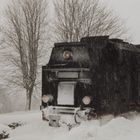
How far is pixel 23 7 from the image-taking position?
111ft

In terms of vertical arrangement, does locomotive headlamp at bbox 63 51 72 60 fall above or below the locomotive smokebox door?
above

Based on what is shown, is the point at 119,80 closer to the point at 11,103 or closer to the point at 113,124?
the point at 113,124

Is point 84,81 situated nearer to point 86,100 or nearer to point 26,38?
point 86,100

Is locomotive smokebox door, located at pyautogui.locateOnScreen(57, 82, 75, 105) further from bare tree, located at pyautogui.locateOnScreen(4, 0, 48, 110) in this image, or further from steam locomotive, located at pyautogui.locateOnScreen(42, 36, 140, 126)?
bare tree, located at pyautogui.locateOnScreen(4, 0, 48, 110)

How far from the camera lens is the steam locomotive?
35.7 ft

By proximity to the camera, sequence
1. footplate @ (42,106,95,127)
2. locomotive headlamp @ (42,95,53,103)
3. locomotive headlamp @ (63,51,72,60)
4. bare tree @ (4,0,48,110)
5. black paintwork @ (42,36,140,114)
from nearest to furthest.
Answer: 1. footplate @ (42,106,95,127)
2. black paintwork @ (42,36,140,114)
3. locomotive headlamp @ (63,51,72,60)
4. locomotive headlamp @ (42,95,53,103)
5. bare tree @ (4,0,48,110)

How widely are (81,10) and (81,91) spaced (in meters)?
24.6

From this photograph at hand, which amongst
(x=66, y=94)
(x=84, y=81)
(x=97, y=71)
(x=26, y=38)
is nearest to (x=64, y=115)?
(x=66, y=94)

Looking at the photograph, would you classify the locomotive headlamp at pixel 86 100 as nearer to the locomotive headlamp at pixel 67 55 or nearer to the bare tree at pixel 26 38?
the locomotive headlamp at pixel 67 55

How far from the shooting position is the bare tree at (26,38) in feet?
103

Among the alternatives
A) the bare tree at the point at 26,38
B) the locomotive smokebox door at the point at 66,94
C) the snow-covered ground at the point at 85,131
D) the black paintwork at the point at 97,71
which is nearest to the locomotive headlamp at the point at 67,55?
the black paintwork at the point at 97,71

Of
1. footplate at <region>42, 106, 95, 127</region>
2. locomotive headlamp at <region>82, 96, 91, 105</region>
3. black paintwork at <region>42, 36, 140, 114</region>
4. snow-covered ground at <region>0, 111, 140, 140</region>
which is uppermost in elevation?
black paintwork at <region>42, 36, 140, 114</region>

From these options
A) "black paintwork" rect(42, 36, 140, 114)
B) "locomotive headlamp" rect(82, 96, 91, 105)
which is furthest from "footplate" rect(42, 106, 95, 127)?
"black paintwork" rect(42, 36, 140, 114)

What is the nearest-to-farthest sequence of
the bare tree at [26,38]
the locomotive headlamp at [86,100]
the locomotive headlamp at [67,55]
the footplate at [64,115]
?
1. the footplate at [64,115]
2. the locomotive headlamp at [86,100]
3. the locomotive headlamp at [67,55]
4. the bare tree at [26,38]
